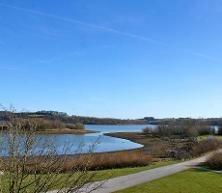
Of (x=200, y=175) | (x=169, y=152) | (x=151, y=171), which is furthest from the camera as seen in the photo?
(x=169, y=152)

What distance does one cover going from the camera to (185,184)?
20141 millimetres

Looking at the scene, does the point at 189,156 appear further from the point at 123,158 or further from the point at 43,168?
the point at 43,168

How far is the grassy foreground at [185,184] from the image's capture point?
726 inches

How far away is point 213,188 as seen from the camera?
1945 centimetres

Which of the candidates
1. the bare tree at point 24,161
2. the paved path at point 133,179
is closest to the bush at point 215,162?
the paved path at point 133,179

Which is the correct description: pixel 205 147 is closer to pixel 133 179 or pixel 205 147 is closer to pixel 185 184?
pixel 133 179

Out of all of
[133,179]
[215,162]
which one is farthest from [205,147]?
[133,179]

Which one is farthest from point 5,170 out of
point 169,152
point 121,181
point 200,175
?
point 169,152

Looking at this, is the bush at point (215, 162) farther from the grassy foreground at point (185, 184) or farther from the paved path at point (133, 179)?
the grassy foreground at point (185, 184)

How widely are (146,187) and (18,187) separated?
12.6 m

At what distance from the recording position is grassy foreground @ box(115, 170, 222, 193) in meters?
18.4

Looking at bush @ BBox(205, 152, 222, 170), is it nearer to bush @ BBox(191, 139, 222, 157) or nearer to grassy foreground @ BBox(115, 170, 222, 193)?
grassy foreground @ BBox(115, 170, 222, 193)

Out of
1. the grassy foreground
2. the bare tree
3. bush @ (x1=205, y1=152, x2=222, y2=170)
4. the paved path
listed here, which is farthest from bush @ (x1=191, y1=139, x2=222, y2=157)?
the bare tree

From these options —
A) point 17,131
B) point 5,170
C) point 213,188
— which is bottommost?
point 213,188
